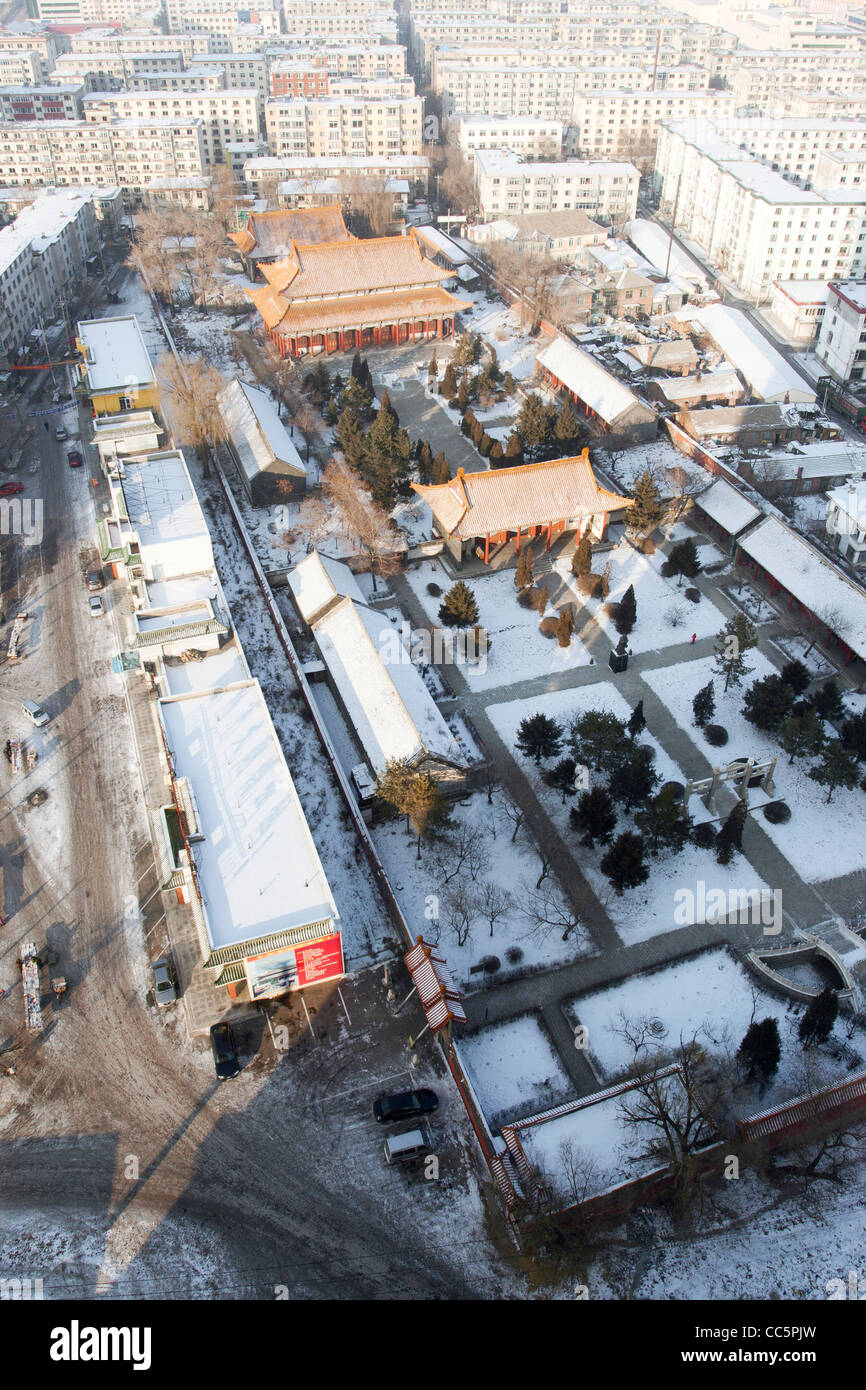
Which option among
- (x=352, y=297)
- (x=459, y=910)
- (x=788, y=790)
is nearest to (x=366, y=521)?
(x=459, y=910)

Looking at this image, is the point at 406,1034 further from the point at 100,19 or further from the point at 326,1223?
the point at 100,19

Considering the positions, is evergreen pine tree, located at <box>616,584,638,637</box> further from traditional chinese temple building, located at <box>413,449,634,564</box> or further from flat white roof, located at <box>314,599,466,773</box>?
flat white roof, located at <box>314,599,466,773</box>

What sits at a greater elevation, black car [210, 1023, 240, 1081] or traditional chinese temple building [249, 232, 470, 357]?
traditional chinese temple building [249, 232, 470, 357]

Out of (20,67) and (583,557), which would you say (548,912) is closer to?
(583,557)

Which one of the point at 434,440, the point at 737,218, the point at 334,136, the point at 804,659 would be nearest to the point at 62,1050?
the point at 804,659

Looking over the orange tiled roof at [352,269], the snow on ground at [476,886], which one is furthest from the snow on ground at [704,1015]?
the orange tiled roof at [352,269]

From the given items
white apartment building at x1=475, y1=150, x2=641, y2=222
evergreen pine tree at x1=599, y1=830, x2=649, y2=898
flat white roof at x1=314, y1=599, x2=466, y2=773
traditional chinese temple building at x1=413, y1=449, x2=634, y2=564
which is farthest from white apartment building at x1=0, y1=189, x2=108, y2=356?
evergreen pine tree at x1=599, y1=830, x2=649, y2=898
